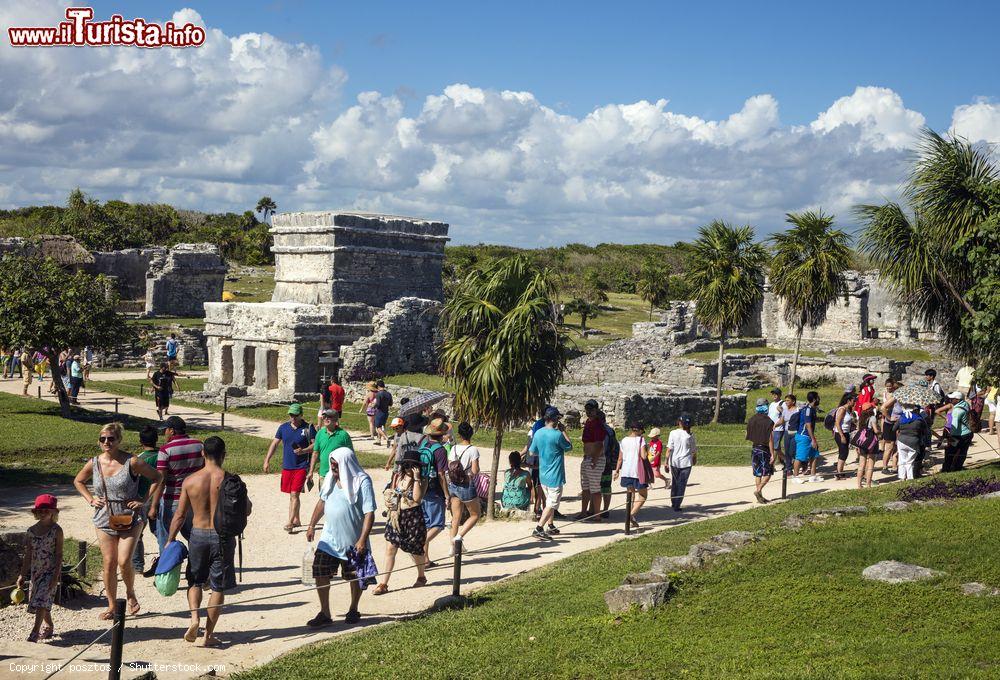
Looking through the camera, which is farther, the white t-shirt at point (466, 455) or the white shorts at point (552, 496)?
the white shorts at point (552, 496)

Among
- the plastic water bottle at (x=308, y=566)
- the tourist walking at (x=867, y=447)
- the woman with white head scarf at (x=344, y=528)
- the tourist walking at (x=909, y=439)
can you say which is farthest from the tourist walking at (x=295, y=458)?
the tourist walking at (x=909, y=439)

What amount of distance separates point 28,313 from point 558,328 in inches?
504

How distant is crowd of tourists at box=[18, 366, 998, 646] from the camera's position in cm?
797

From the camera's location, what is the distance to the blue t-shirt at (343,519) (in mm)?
8461

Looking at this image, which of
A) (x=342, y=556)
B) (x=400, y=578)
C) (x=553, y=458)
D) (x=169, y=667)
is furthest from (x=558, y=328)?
(x=169, y=667)

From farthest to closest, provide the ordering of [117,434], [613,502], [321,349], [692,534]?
1. [321,349]
2. [613,502]
3. [692,534]
4. [117,434]

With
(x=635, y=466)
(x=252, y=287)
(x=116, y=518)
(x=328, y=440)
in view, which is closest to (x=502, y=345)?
(x=635, y=466)

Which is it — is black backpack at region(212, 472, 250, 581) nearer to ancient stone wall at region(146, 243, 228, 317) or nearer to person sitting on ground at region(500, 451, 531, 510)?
person sitting on ground at region(500, 451, 531, 510)

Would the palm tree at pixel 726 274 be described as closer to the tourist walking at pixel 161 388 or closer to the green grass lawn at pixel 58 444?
the green grass lawn at pixel 58 444

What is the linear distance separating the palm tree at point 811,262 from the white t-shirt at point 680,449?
8.39 metres

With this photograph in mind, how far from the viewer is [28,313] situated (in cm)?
1973

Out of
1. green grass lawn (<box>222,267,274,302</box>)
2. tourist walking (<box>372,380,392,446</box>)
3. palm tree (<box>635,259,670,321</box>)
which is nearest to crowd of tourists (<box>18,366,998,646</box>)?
tourist walking (<box>372,380,392,446</box>)

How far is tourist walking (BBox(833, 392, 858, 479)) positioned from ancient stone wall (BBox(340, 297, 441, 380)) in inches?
509

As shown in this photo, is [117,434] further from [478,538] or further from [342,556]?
[478,538]
